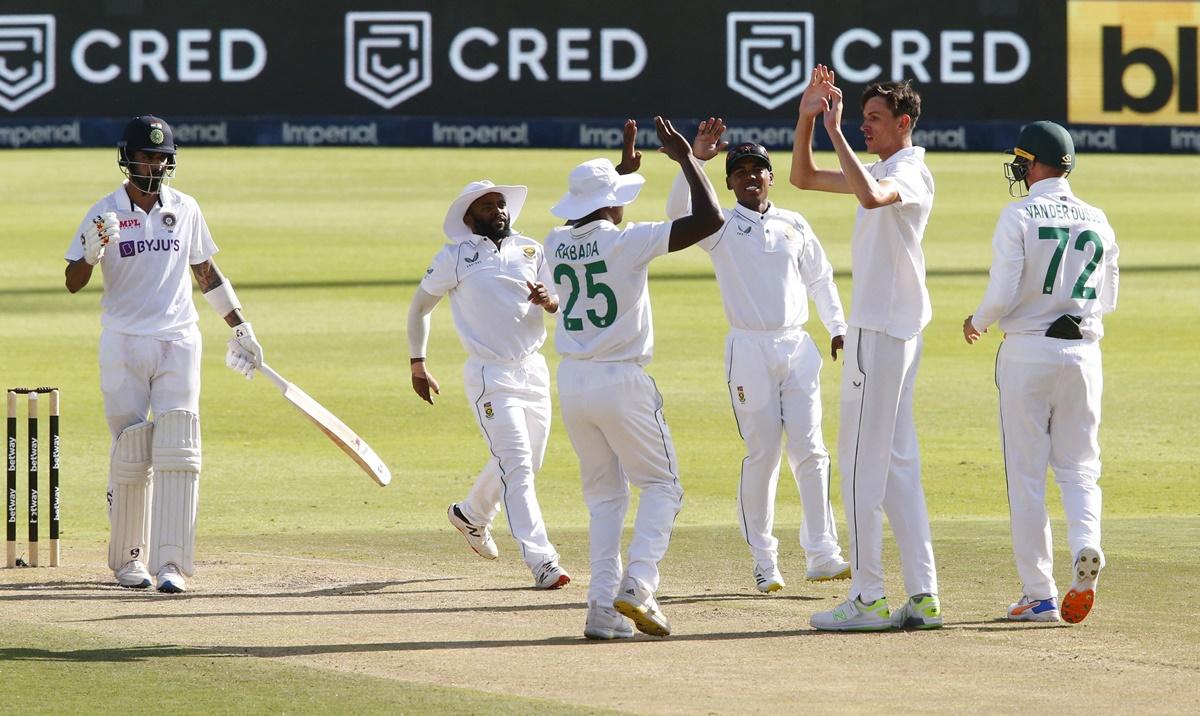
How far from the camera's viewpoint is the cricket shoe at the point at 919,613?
262 inches

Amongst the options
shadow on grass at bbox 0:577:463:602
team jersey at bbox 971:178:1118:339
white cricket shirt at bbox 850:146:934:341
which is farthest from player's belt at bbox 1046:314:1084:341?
shadow on grass at bbox 0:577:463:602

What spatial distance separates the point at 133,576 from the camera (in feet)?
25.2

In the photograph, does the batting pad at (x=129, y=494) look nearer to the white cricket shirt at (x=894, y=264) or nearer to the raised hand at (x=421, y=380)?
the raised hand at (x=421, y=380)

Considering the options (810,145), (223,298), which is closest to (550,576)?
(223,298)

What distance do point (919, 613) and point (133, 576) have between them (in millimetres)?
3326

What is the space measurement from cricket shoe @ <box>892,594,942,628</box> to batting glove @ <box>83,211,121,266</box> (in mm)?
3515

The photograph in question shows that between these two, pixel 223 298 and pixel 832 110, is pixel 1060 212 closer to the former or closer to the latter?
pixel 832 110

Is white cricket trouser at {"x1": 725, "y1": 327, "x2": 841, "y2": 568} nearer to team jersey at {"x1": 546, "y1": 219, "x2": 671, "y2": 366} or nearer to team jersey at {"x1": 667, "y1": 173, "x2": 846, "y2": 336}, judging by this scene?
team jersey at {"x1": 667, "y1": 173, "x2": 846, "y2": 336}

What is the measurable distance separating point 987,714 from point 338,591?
3.22 meters

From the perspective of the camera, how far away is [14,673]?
19.1 ft

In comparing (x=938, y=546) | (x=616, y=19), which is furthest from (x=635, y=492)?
(x=616, y=19)

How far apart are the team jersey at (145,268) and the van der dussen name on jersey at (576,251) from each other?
1975 mm

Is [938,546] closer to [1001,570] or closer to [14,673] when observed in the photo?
[1001,570]

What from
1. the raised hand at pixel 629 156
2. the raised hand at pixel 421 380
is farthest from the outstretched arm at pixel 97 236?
the raised hand at pixel 629 156
